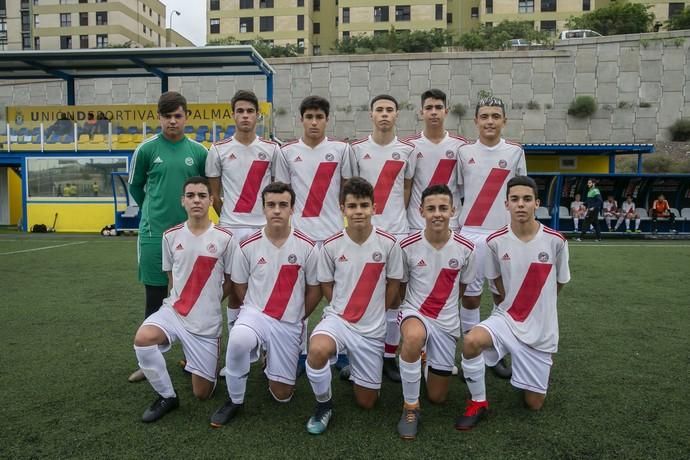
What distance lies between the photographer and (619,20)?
33.9 metres

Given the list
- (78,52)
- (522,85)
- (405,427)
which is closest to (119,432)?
(405,427)

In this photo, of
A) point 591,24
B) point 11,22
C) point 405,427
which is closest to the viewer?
point 405,427

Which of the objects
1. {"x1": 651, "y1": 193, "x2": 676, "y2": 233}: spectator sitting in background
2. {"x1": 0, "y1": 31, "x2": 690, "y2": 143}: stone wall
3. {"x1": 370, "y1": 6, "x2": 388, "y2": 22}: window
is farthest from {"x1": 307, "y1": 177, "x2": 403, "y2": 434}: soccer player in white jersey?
{"x1": 370, "y1": 6, "x2": 388, "y2": 22}: window

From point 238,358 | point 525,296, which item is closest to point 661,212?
point 525,296

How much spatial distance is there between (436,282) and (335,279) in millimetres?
615

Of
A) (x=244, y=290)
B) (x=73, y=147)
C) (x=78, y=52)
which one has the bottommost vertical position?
(x=244, y=290)

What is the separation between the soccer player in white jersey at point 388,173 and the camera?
12.6ft

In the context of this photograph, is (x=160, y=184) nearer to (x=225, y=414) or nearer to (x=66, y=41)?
(x=225, y=414)

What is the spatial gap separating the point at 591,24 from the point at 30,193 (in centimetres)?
3288

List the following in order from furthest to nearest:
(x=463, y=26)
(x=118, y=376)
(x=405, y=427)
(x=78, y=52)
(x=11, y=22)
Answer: (x=11, y=22), (x=463, y=26), (x=78, y=52), (x=118, y=376), (x=405, y=427)

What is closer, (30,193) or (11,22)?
(30,193)

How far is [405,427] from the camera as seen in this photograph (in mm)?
2871

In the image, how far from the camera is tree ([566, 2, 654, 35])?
3353 centimetres

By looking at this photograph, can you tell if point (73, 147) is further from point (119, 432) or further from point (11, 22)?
point (11, 22)
